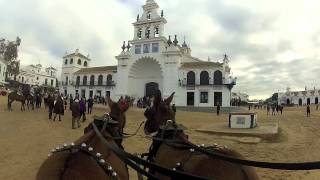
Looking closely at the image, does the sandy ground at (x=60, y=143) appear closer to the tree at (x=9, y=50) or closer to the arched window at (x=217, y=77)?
the arched window at (x=217, y=77)

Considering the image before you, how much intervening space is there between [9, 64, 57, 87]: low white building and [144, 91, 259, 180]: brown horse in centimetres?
8902

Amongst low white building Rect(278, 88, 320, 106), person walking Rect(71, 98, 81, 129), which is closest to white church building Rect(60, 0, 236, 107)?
person walking Rect(71, 98, 81, 129)

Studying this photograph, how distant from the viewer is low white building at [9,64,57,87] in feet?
300

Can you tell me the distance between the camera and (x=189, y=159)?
3.21 meters

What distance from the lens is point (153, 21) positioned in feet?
162

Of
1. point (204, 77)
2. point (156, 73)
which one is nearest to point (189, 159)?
point (204, 77)

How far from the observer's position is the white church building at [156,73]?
4544 cm

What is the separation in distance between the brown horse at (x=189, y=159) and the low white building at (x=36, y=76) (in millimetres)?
89023

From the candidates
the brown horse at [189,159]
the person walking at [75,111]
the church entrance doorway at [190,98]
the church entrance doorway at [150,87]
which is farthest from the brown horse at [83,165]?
the church entrance doorway at [150,87]

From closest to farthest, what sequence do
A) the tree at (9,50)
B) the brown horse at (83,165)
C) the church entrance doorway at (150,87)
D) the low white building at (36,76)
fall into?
the brown horse at (83,165), the church entrance doorway at (150,87), the tree at (9,50), the low white building at (36,76)

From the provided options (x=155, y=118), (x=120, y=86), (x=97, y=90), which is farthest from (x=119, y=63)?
(x=155, y=118)

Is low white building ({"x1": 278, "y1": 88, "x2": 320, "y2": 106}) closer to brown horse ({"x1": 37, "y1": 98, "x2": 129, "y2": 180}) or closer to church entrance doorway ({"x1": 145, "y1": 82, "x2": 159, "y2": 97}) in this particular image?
church entrance doorway ({"x1": 145, "y1": 82, "x2": 159, "y2": 97})

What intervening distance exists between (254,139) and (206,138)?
2.32 meters

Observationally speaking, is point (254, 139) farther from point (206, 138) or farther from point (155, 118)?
point (155, 118)
